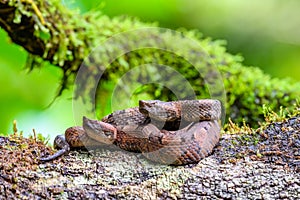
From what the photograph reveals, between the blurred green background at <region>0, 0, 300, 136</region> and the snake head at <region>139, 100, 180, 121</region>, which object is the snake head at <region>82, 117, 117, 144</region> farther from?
the blurred green background at <region>0, 0, 300, 136</region>

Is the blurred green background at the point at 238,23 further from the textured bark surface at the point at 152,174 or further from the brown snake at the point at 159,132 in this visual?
the textured bark surface at the point at 152,174

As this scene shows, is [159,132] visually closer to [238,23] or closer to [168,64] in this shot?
[168,64]

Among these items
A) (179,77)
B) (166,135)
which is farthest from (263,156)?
(179,77)

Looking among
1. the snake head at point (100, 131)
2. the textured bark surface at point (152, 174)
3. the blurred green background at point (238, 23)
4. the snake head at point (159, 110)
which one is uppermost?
the blurred green background at point (238, 23)

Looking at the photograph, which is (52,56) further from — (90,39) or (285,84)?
(285,84)

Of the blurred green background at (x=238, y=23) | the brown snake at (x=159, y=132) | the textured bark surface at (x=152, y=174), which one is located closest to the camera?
the textured bark surface at (x=152, y=174)

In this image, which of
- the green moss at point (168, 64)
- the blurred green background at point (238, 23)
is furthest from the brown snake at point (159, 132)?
the blurred green background at point (238, 23)

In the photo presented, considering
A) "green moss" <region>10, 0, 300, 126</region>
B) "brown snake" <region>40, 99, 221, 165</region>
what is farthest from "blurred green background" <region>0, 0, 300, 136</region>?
"brown snake" <region>40, 99, 221, 165</region>
